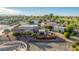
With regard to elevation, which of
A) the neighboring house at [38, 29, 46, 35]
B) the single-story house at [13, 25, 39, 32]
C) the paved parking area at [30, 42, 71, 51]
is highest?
the single-story house at [13, 25, 39, 32]

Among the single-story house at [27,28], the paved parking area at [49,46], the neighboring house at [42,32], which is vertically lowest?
the paved parking area at [49,46]

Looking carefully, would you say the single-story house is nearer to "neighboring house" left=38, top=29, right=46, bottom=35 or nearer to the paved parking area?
"neighboring house" left=38, top=29, right=46, bottom=35

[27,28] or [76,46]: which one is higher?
[27,28]

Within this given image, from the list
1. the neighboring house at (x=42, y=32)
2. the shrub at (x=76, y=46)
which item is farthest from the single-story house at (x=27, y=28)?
the shrub at (x=76, y=46)

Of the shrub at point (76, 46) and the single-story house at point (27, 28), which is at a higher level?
the single-story house at point (27, 28)

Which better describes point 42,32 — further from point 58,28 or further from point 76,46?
point 76,46

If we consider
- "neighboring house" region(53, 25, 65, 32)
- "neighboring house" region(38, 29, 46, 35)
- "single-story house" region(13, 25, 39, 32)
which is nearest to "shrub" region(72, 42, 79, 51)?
"neighboring house" region(53, 25, 65, 32)

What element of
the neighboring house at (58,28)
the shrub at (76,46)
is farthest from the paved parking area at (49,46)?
the neighboring house at (58,28)

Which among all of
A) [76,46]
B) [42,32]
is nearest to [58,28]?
[42,32]

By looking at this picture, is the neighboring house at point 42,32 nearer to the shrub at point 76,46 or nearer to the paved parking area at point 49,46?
the paved parking area at point 49,46
